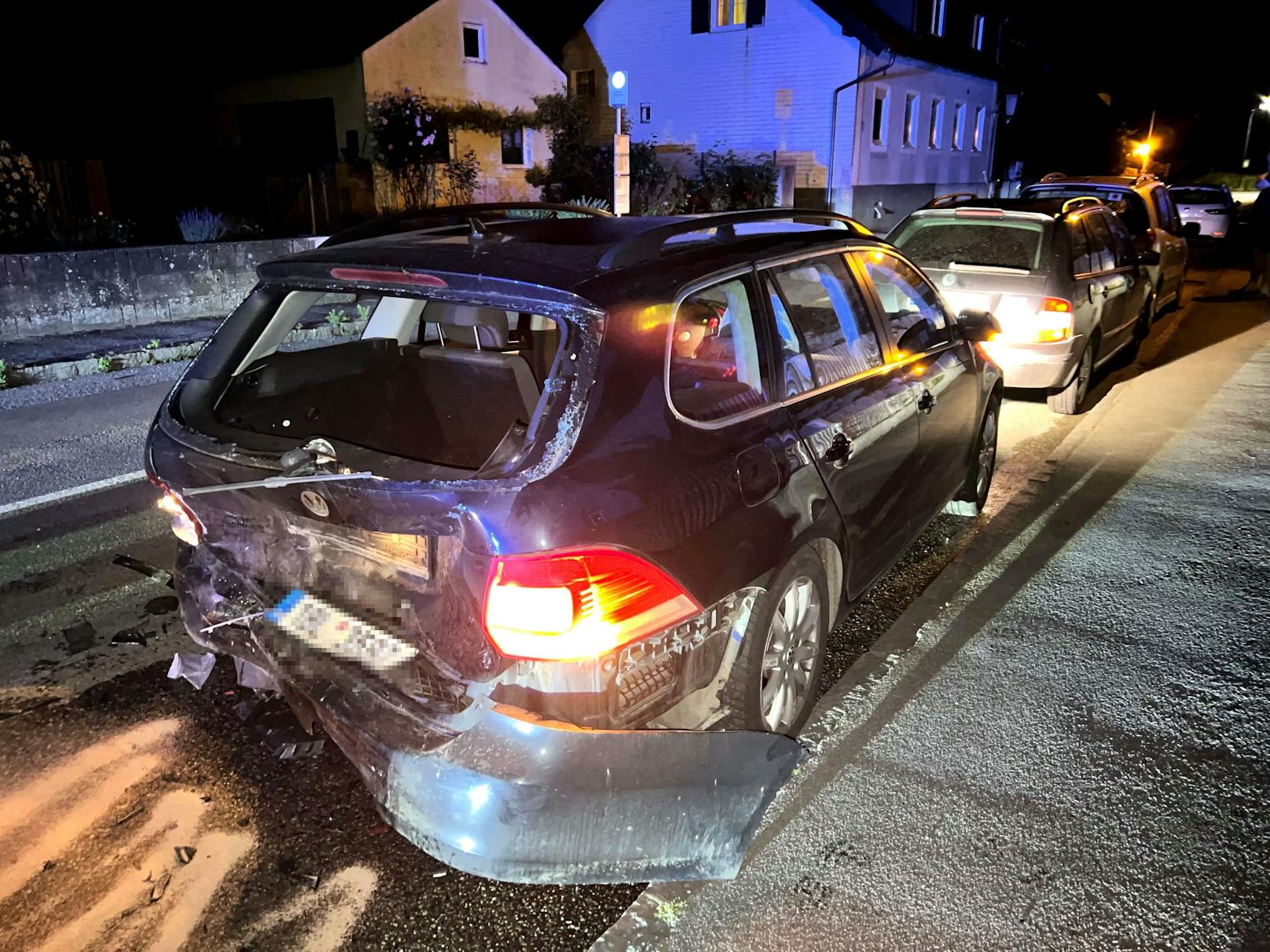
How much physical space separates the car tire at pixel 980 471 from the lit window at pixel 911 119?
88.9ft

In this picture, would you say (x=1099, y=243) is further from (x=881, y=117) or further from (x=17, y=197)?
(x=881, y=117)

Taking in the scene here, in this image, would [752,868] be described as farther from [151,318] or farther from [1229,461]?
[151,318]

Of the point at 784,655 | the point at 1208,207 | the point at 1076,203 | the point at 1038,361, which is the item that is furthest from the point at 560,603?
the point at 1208,207

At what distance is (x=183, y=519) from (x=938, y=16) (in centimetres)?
3343

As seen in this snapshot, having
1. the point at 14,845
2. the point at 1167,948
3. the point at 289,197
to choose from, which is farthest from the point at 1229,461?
the point at 289,197

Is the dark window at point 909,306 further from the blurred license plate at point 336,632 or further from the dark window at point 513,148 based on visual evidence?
the dark window at point 513,148

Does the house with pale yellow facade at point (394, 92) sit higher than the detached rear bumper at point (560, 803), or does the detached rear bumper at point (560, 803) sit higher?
the house with pale yellow facade at point (394, 92)

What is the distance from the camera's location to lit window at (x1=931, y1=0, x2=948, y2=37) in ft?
99.9

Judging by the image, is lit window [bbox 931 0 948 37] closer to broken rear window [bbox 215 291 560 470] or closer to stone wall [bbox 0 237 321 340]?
stone wall [bbox 0 237 321 340]

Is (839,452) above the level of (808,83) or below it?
below

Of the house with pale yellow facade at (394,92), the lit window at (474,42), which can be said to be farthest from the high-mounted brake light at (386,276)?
the lit window at (474,42)

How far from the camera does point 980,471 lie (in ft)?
17.9

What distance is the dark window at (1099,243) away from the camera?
26.1 ft

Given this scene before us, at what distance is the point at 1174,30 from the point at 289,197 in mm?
51785
